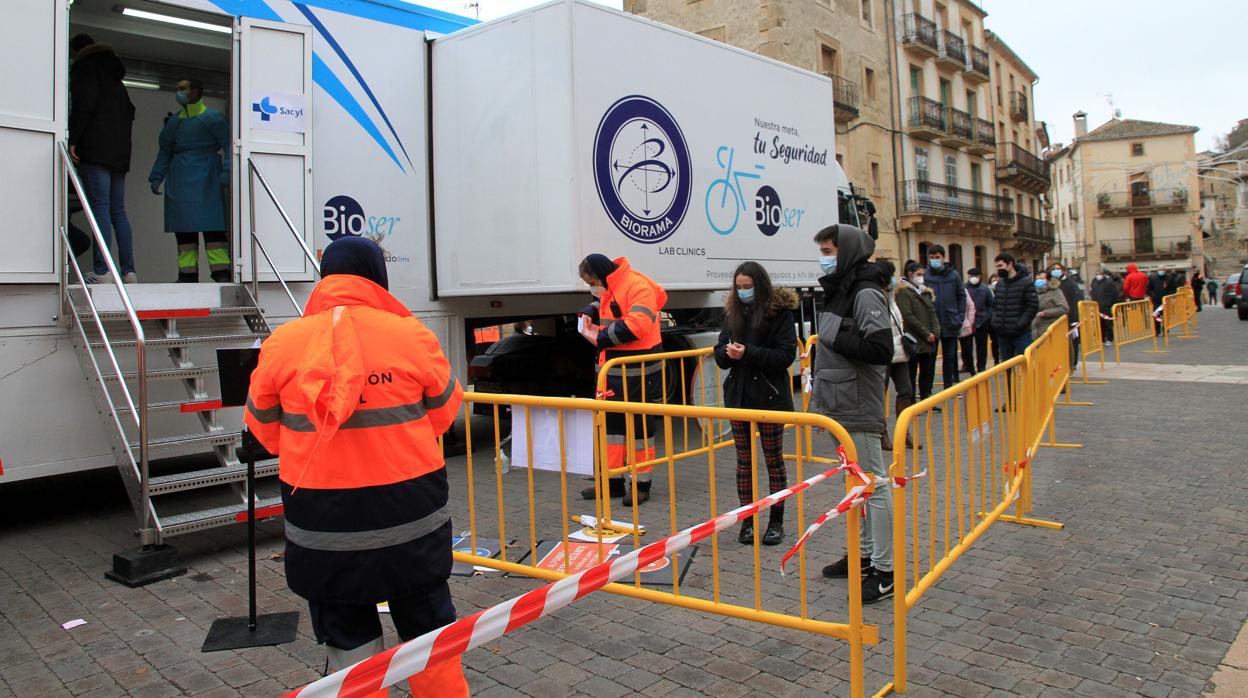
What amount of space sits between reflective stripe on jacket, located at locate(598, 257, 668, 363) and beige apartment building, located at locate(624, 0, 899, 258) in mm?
22155

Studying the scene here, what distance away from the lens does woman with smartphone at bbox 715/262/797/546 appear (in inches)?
208

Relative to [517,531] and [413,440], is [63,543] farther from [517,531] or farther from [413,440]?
[413,440]

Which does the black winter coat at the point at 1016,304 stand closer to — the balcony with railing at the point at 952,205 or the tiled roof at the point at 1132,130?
the balcony with railing at the point at 952,205

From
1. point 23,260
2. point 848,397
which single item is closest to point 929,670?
point 848,397

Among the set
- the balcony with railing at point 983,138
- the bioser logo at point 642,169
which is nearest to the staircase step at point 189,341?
the bioser logo at point 642,169

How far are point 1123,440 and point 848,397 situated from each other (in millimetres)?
5385

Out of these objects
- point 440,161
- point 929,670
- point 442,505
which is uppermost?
point 440,161

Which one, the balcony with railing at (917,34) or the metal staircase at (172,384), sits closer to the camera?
the metal staircase at (172,384)

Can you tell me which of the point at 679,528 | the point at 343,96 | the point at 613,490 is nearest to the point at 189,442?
the point at 613,490

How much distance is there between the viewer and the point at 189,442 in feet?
→ 18.6

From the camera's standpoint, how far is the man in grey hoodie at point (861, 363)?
4.30m

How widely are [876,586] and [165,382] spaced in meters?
5.07

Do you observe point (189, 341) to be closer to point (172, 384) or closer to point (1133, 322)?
point (172, 384)

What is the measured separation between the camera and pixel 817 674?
11.7ft
